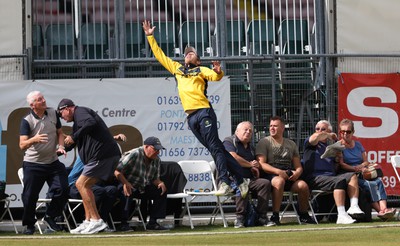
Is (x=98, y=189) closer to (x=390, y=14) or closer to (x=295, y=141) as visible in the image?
(x=295, y=141)

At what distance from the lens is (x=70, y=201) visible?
575 inches

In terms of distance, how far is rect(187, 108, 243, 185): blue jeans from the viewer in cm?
1463

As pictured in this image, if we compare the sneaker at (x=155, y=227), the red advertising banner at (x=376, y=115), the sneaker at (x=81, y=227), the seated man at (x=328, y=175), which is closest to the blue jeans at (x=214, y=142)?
the sneaker at (x=155, y=227)

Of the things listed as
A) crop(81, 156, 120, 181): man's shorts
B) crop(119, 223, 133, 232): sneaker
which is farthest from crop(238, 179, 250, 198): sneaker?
crop(81, 156, 120, 181): man's shorts

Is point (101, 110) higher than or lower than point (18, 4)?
lower

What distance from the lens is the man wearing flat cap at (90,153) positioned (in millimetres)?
13750

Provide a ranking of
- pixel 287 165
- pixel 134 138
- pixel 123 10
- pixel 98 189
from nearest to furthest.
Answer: pixel 98 189 < pixel 287 165 < pixel 134 138 < pixel 123 10

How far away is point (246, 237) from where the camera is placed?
490 inches

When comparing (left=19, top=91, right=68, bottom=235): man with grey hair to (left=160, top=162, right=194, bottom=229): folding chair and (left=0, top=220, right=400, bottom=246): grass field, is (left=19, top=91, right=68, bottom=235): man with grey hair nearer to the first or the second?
(left=0, top=220, right=400, bottom=246): grass field

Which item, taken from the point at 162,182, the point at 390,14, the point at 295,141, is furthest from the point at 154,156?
the point at 390,14

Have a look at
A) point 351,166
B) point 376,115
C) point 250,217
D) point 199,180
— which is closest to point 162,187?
point 250,217

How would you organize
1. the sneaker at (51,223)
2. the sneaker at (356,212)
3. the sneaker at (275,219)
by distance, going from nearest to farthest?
1. the sneaker at (51,223)
2. the sneaker at (275,219)
3. the sneaker at (356,212)

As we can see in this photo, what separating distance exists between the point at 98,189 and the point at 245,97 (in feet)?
11.1

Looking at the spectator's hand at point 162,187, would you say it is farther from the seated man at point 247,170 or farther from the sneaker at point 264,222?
the sneaker at point 264,222
